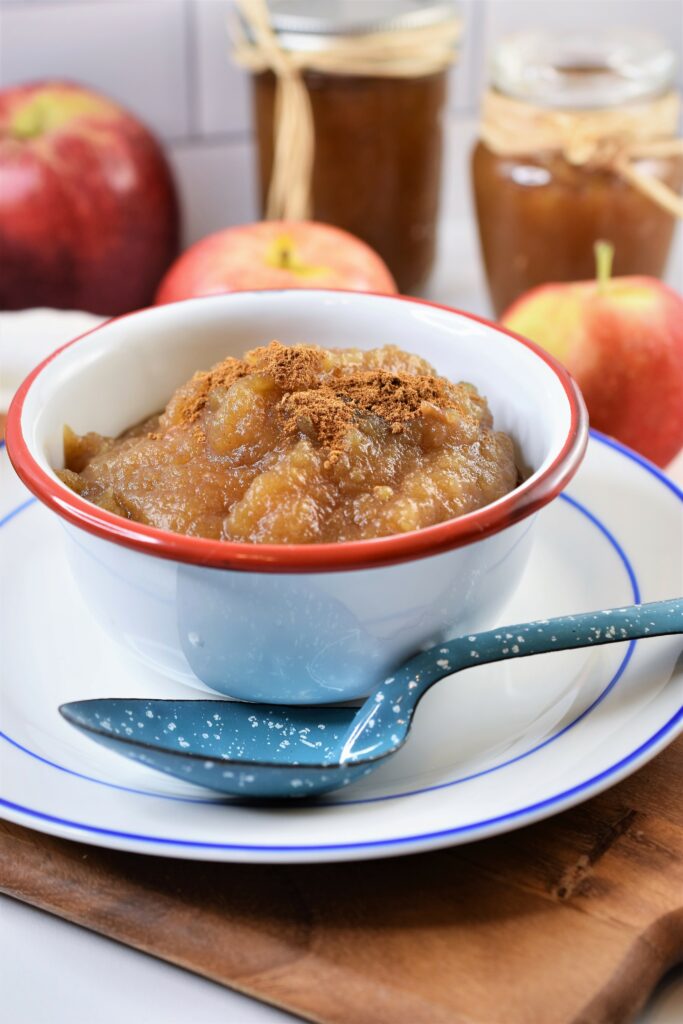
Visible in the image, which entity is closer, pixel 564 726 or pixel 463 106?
pixel 564 726

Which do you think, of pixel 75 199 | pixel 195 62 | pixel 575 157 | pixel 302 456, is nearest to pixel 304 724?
pixel 302 456

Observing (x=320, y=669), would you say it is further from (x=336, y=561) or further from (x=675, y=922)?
(x=675, y=922)

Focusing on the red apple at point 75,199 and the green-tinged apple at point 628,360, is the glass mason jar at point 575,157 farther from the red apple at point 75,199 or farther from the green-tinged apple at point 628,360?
the red apple at point 75,199

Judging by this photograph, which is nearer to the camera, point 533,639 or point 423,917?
point 423,917

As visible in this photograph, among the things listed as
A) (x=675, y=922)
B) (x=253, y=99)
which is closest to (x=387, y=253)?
(x=253, y=99)

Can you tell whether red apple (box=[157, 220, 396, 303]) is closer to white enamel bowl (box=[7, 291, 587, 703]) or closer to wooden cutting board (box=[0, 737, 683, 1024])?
white enamel bowl (box=[7, 291, 587, 703])

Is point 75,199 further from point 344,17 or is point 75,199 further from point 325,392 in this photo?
point 325,392
